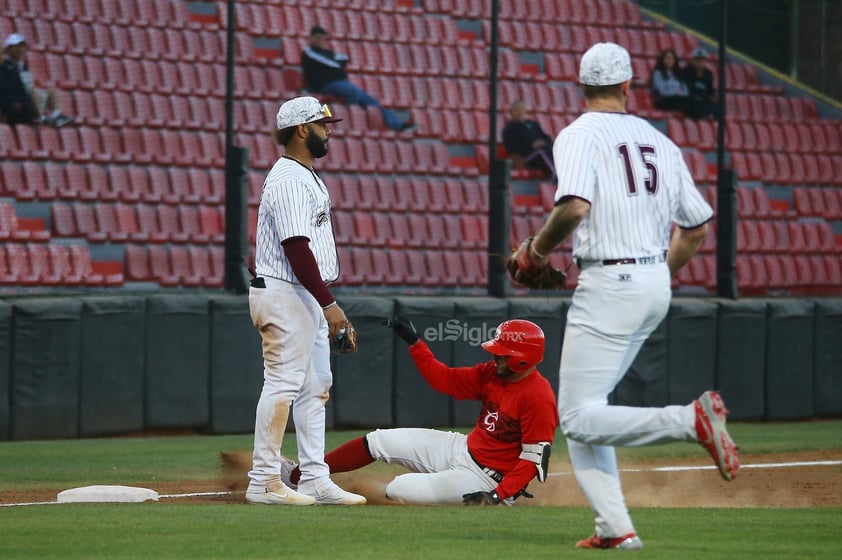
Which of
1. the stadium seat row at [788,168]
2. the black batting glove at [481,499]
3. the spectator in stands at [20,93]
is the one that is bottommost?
the black batting glove at [481,499]

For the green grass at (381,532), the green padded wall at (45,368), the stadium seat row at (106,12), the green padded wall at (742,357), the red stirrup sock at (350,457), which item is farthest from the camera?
the stadium seat row at (106,12)

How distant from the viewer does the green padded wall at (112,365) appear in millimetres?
11422

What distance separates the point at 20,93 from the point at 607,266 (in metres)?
9.73

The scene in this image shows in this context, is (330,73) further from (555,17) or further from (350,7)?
(555,17)

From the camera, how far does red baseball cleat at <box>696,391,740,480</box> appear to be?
16.3 feet

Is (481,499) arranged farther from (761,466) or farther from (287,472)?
(761,466)

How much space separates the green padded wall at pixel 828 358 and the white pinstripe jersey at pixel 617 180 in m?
9.97

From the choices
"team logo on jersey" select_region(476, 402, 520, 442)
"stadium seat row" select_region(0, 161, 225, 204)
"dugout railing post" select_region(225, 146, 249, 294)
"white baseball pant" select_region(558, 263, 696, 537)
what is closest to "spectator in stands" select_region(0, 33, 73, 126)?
"stadium seat row" select_region(0, 161, 225, 204)

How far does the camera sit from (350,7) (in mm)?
17250

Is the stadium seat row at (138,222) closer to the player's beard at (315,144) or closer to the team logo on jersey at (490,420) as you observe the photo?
the player's beard at (315,144)

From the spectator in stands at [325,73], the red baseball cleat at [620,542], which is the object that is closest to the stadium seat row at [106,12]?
the spectator in stands at [325,73]

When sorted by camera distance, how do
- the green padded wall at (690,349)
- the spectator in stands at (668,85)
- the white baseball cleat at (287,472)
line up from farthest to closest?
A: the spectator in stands at (668,85), the green padded wall at (690,349), the white baseball cleat at (287,472)

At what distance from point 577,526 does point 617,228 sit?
5.13ft

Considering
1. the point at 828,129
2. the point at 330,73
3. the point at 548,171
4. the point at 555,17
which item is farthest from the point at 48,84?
the point at 828,129
